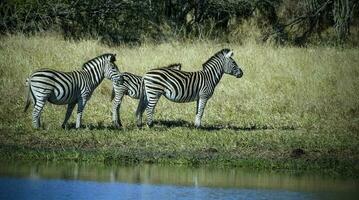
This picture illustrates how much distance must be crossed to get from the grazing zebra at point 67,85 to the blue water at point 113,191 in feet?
12.8

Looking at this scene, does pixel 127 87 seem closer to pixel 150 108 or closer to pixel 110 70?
pixel 110 70

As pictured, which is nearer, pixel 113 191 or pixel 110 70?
pixel 113 191

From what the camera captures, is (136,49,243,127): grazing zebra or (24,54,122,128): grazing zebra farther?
(136,49,243,127): grazing zebra

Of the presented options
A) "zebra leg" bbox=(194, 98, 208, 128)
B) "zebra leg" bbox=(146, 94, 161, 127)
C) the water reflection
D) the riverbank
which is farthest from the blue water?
"zebra leg" bbox=(194, 98, 208, 128)

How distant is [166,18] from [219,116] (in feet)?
41.5

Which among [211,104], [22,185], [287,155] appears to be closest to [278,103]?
[211,104]

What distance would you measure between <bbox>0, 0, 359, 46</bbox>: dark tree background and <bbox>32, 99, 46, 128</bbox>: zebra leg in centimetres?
1097

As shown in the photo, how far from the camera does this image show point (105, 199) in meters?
10.1

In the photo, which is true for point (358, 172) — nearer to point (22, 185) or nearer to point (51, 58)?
point (22, 185)

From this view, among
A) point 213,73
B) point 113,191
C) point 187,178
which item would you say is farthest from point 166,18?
point 113,191

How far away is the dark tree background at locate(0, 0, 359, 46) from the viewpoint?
89.1 ft

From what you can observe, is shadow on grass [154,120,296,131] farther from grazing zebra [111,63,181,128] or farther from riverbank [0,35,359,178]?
grazing zebra [111,63,181,128]

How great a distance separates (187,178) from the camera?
1188cm

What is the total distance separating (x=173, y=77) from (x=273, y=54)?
23.9 ft
